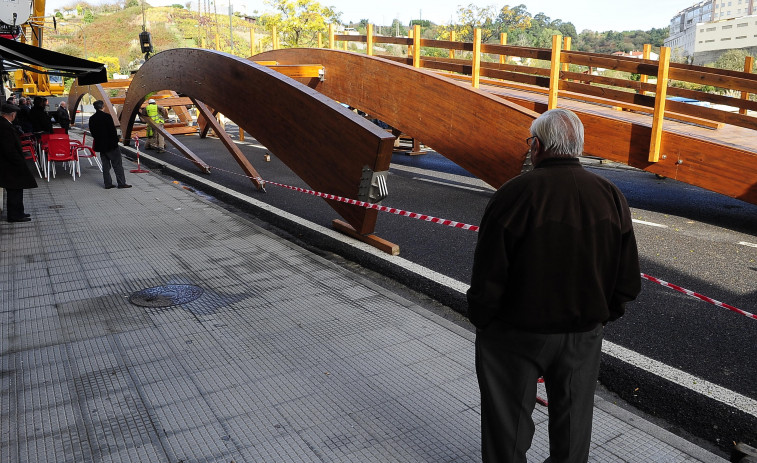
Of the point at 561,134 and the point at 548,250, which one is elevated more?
the point at 561,134

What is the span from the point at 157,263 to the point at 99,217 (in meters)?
2.95

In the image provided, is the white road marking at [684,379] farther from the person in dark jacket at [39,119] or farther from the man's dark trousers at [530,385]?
the person in dark jacket at [39,119]

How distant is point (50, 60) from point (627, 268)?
9026 mm

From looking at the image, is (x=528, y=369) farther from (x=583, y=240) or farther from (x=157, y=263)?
(x=157, y=263)

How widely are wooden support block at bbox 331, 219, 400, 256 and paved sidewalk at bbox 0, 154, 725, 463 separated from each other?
840mm

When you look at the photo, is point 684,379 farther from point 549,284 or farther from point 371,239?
point 371,239

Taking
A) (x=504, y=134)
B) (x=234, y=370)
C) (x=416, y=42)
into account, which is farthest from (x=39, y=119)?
(x=234, y=370)

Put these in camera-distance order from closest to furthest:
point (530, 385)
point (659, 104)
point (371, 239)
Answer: point (530, 385) → point (371, 239) → point (659, 104)

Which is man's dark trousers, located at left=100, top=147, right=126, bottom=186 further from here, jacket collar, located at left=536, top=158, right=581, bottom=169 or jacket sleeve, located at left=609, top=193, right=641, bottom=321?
jacket sleeve, located at left=609, top=193, right=641, bottom=321

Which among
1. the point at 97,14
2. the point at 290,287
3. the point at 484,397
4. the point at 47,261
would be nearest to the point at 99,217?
the point at 47,261

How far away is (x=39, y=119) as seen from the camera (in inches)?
543

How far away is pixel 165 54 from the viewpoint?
1185 cm

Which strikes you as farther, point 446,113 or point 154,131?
point 154,131

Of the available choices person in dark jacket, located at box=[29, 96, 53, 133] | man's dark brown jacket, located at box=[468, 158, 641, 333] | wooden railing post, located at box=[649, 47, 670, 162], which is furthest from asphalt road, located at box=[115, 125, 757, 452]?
person in dark jacket, located at box=[29, 96, 53, 133]
